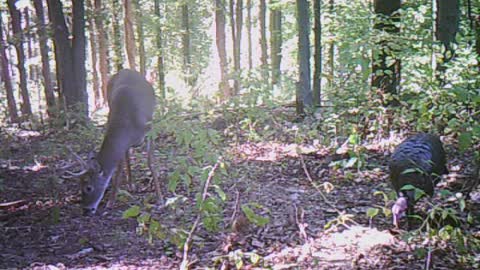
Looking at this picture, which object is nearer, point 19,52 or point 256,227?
point 256,227

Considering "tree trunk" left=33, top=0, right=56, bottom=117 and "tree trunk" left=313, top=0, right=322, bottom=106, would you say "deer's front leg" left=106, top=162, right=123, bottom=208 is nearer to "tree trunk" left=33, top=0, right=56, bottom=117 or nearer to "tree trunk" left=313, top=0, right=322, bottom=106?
"tree trunk" left=313, top=0, right=322, bottom=106

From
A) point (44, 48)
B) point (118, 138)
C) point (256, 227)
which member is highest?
point (44, 48)

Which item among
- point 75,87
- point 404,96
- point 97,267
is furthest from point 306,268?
point 75,87

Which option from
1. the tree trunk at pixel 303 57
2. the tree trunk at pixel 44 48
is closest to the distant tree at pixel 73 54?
the tree trunk at pixel 44 48

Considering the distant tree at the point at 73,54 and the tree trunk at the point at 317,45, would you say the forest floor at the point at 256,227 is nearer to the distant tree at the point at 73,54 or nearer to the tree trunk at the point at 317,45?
the tree trunk at the point at 317,45

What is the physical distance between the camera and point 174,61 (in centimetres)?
3228

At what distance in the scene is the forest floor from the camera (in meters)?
4.84

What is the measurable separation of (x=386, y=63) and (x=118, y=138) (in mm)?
4371

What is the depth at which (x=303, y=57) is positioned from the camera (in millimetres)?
13016

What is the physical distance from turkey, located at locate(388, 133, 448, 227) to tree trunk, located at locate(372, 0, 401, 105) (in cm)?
250

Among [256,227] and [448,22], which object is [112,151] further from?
[448,22]

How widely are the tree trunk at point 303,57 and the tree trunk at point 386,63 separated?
3109 millimetres

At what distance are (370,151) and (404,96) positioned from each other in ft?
4.15

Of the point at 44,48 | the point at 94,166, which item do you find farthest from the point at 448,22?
the point at 44,48
